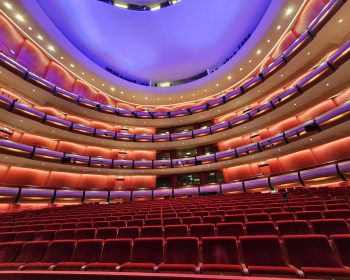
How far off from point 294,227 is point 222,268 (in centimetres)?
140

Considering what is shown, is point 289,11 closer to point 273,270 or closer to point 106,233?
point 273,270

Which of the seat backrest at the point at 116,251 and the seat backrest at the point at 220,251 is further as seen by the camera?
the seat backrest at the point at 116,251

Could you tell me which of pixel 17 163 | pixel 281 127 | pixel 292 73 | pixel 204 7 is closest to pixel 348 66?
pixel 292 73

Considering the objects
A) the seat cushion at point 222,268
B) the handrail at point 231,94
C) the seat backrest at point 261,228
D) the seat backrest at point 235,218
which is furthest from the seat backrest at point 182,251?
the handrail at point 231,94

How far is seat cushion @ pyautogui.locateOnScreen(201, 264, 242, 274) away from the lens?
1935mm

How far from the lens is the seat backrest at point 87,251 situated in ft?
8.30

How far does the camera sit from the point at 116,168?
13.7 metres

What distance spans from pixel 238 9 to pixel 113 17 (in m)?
9.16

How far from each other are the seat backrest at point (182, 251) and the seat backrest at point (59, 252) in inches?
55.1

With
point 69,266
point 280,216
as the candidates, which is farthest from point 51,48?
point 280,216

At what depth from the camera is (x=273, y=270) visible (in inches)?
71.7

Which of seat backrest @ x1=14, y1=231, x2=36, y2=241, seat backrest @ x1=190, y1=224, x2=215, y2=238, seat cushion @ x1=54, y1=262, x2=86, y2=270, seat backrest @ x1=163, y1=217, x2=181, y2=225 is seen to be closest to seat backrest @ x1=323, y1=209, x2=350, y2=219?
seat backrest @ x1=190, y1=224, x2=215, y2=238

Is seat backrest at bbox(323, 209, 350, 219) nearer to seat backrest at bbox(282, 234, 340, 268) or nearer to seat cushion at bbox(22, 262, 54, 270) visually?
seat backrest at bbox(282, 234, 340, 268)

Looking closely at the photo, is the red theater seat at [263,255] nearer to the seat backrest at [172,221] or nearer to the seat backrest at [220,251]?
the seat backrest at [220,251]
